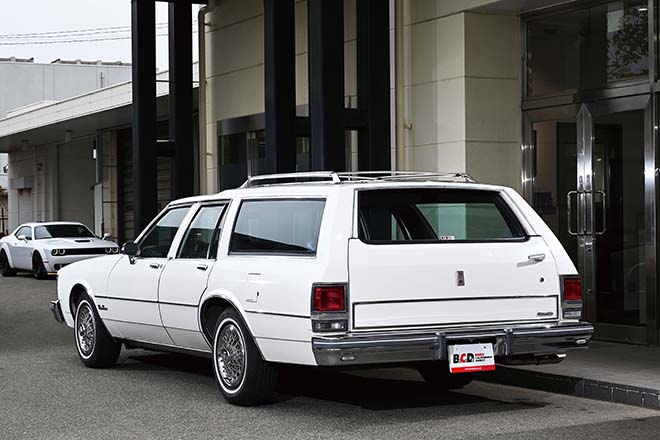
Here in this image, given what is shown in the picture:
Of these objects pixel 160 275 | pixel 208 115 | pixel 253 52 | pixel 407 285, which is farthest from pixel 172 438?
pixel 208 115

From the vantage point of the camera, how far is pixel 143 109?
58.9ft

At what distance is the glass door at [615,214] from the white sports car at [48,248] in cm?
1443

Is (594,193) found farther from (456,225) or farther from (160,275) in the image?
(160,275)

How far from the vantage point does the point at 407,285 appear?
26.3ft

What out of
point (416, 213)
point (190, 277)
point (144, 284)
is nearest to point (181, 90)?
point (144, 284)

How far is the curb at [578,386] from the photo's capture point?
28.9 ft

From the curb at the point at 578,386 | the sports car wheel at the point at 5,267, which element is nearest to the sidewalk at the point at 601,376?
the curb at the point at 578,386

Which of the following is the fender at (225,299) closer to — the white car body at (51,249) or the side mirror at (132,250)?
the side mirror at (132,250)

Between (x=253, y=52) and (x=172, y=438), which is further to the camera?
(x=253, y=52)

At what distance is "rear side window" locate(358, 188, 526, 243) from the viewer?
340 inches

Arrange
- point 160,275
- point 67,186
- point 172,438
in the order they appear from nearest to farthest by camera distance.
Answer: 1. point 172,438
2. point 160,275
3. point 67,186

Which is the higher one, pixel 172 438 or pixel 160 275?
pixel 160 275

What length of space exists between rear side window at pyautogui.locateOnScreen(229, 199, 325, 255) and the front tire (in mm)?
577

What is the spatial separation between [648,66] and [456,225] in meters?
2.66
